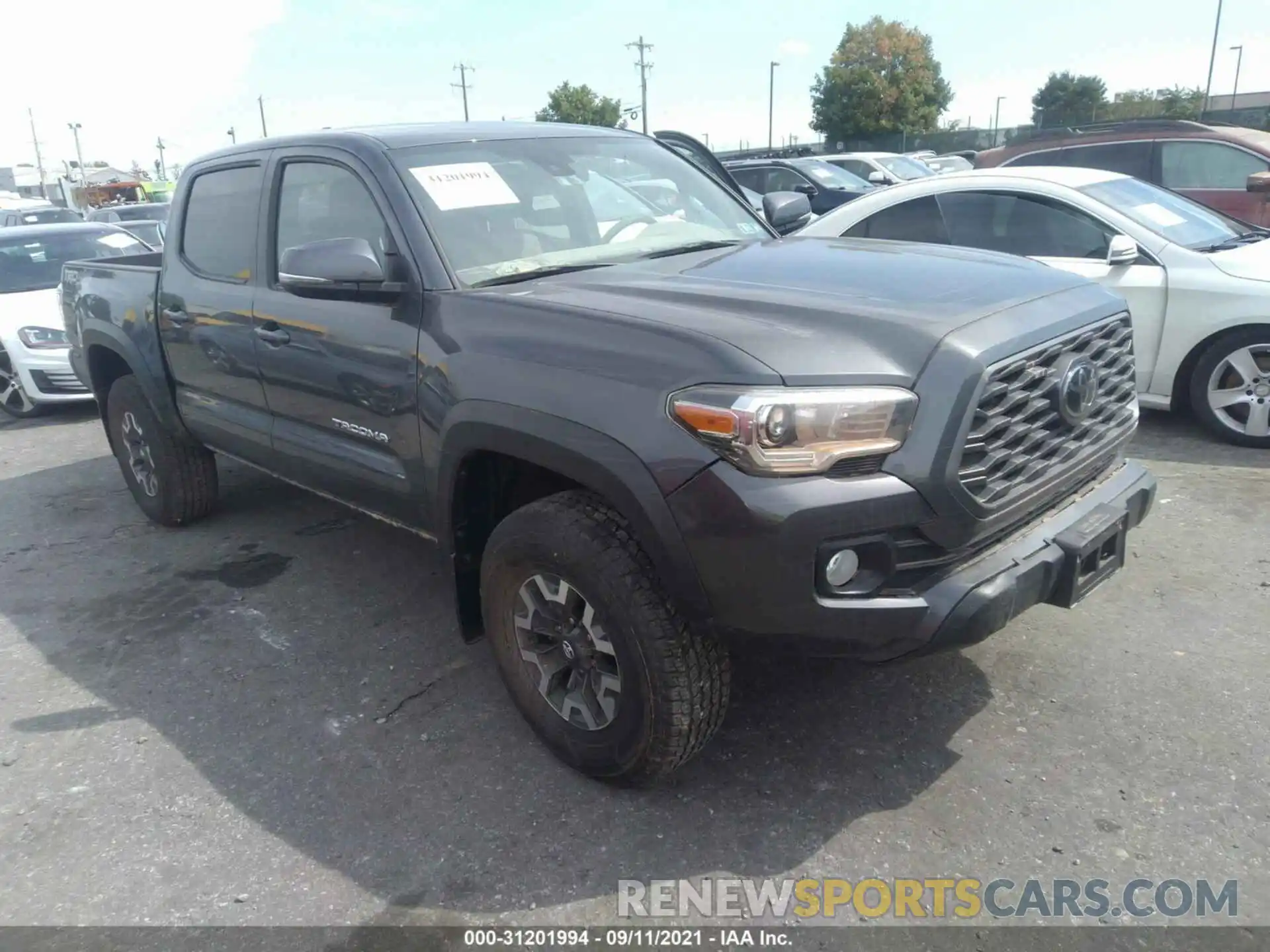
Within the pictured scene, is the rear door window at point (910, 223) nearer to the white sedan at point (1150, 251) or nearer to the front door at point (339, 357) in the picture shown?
the white sedan at point (1150, 251)

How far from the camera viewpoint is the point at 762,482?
7.31 ft

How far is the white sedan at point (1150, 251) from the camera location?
529 cm

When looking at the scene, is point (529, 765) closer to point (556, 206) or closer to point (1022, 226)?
point (556, 206)

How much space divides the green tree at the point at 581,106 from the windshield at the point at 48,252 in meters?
58.9

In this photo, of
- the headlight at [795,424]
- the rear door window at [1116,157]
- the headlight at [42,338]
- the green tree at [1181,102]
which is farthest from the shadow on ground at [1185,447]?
the green tree at [1181,102]

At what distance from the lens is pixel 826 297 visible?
8.70 ft

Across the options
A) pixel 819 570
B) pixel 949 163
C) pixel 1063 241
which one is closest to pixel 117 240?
pixel 1063 241

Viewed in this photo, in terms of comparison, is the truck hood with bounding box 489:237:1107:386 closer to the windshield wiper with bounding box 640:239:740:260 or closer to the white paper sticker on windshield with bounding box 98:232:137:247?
the windshield wiper with bounding box 640:239:740:260

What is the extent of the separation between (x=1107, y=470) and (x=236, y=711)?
2.99 metres

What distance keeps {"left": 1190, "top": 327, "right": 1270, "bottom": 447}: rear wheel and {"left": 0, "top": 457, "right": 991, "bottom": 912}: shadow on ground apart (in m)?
3.04

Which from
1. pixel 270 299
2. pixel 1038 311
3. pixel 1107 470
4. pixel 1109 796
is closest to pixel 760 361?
pixel 1038 311

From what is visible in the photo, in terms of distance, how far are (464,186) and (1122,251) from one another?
396 cm

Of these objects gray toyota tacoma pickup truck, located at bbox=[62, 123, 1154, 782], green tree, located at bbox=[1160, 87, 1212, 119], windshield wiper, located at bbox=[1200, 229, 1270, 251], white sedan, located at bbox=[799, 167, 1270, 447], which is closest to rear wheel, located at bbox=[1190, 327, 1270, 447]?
white sedan, located at bbox=[799, 167, 1270, 447]

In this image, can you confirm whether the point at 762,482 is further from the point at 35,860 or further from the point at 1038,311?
the point at 35,860
